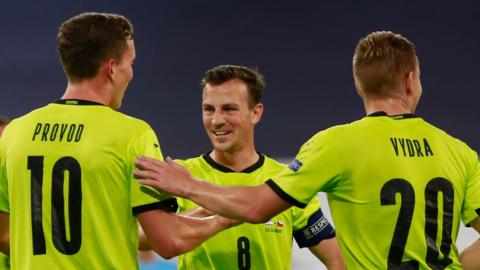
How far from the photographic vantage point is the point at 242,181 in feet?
9.55

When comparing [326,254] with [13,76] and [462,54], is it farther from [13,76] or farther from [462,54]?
[13,76]

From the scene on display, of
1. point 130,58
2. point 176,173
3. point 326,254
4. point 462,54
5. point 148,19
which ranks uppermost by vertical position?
point 148,19

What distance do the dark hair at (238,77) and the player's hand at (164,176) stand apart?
982 millimetres

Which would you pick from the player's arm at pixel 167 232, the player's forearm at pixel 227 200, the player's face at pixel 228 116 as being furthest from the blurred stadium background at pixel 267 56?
the player's arm at pixel 167 232

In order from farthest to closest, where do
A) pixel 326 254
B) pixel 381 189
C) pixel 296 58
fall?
1. pixel 296 58
2. pixel 326 254
3. pixel 381 189

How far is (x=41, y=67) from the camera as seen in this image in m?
5.25

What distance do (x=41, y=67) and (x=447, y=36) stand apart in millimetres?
2842

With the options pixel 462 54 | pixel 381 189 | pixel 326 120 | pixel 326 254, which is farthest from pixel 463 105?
pixel 381 189

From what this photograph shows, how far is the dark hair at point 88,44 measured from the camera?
206cm

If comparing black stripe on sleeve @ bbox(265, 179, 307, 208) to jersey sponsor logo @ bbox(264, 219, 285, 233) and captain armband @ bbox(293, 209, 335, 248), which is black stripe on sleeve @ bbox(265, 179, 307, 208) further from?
captain armband @ bbox(293, 209, 335, 248)

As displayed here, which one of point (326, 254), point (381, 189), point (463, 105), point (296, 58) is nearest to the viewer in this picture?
point (381, 189)

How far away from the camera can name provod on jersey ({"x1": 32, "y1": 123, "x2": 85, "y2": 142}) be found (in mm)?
1990

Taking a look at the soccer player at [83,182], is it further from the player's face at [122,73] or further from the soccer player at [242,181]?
the soccer player at [242,181]

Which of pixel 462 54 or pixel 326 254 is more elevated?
pixel 462 54
